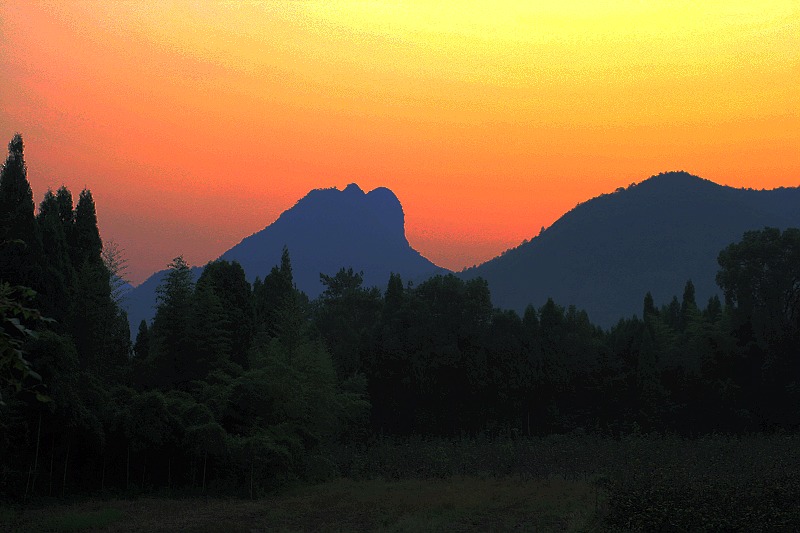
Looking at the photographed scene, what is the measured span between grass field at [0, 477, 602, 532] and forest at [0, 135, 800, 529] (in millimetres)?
1770

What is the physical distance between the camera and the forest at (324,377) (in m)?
28.5

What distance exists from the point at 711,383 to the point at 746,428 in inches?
132

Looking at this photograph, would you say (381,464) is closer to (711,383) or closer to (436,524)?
(436,524)

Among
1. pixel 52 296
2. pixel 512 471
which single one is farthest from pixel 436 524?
pixel 52 296

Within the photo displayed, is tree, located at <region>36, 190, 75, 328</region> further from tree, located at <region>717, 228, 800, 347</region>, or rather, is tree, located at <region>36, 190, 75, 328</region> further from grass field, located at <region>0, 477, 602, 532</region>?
tree, located at <region>717, 228, 800, 347</region>

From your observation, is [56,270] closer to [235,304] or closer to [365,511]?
[235,304]

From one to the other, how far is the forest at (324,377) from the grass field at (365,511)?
5.81 feet

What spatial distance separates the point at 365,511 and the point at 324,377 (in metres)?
12.8

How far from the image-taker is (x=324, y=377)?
37.0 m

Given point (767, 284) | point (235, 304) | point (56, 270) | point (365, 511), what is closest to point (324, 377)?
point (235, 304)

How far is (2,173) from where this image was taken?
1169 inches

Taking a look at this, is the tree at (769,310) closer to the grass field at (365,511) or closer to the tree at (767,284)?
the tree at (767,284)

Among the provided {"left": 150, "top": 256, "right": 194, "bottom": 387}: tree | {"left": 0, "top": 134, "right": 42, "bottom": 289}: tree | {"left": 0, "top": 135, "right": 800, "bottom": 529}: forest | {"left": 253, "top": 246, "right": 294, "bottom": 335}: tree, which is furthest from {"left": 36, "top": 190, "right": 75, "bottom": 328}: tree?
{"left": 253, "top": 246, "right": 294, "bottom": 335}: tree

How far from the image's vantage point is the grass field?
72.0 feet
